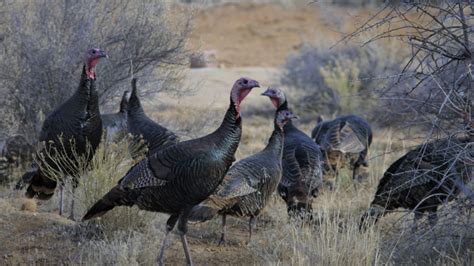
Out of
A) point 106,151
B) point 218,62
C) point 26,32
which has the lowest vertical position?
point 218,62

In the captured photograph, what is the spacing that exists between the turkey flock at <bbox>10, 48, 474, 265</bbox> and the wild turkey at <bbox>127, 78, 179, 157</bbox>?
0.4 inches

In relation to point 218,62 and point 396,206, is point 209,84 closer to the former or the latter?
point 218,62

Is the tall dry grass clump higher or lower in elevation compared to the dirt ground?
higher

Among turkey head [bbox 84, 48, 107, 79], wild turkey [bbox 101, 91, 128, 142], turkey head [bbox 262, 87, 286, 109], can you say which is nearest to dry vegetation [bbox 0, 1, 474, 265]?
turkey head [bbox 84, 48, 107, 79]

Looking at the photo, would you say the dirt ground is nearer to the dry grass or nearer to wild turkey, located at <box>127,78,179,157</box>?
wild turkey, located at <box>127,78,179,157</box>

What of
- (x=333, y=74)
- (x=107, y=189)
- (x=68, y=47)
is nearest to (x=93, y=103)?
(x=107, y=189)

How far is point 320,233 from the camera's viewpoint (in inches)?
232

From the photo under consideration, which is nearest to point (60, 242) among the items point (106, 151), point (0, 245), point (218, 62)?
point (0, 245)

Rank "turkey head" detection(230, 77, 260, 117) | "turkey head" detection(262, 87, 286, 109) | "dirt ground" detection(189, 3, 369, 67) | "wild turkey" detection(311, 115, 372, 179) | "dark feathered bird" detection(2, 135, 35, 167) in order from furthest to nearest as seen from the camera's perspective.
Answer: "dirt ground" detection(189, 3, 369, 67)
"wild turkey" detection(311, 115, 372, 179)
"dark feathered bird" detection(2, 135, 35, 167)
"turkey head" detection(262, 87, 286, 109)
"turkey head" detection(230, 77, 260, 117)

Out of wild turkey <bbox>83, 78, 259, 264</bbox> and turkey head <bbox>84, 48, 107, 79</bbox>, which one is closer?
wild turkey <bbox>83, 78, 259, 264</bbox>

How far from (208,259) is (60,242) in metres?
1.20

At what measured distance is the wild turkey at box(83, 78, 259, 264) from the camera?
6137 millimetres

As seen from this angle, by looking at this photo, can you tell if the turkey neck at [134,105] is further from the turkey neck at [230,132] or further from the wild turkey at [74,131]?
the turkey neck at [230,132]

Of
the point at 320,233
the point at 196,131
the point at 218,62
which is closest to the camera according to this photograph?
the point at 320,233
